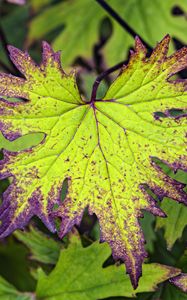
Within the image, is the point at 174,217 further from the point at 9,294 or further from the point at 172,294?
the point at 9,294

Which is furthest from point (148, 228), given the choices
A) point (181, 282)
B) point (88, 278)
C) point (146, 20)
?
point (146, 20)

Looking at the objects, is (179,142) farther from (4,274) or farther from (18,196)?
(4,274)

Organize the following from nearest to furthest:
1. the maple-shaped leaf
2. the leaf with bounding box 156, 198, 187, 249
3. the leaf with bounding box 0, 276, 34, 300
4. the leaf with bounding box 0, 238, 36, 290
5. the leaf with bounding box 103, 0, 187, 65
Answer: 1. the maple-shaped leaf
2. the leaf with bounding box 156, 198, 187, 249
3. the leaf with bounding box 0, 276, 34, 300
4. the leaf with bounding box 0, 238, 36, 290
5. the leaf with bounding box 103, 0, 187, 65

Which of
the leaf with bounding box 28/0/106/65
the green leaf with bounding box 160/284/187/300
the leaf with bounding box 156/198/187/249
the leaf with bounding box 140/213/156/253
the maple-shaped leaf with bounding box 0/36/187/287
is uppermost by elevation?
the leaf with bounding box 28/0/106/65

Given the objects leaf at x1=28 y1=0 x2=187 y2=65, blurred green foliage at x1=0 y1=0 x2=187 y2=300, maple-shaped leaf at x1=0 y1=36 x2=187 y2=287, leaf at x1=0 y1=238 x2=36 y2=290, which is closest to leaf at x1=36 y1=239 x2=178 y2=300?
blurred green foliage at x1=0 y1=0 x2=187 y2=300

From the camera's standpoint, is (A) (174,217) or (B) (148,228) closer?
(A) (174,217)

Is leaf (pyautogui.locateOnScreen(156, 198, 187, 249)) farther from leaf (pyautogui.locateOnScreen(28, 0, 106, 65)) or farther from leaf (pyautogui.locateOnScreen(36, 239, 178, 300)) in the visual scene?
leaf (pyautogui.locateOnScreen(28, 0, 106, 65))

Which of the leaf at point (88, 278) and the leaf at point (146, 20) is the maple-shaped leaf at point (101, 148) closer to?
the leaf at point (88, 278)

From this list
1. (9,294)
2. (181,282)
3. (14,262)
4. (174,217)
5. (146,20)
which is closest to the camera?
(181,282)
